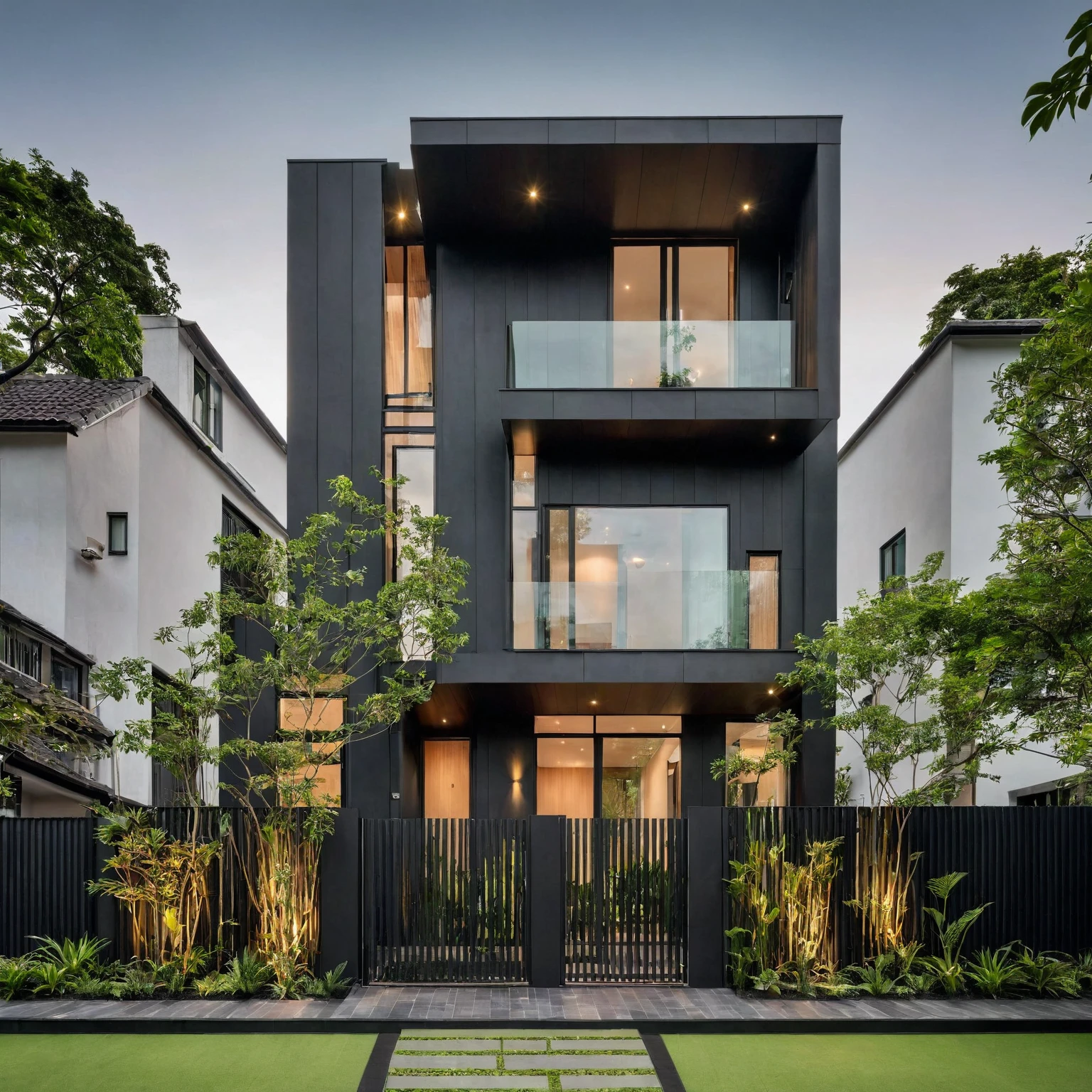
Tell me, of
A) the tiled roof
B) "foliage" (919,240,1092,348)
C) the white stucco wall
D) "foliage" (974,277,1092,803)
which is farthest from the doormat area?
"foliage" (919,240,1092,348)

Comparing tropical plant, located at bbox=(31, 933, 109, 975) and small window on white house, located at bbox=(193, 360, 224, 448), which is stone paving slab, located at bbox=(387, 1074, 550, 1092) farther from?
small window on white house, located at bbox=(193, 360, 224, 448)

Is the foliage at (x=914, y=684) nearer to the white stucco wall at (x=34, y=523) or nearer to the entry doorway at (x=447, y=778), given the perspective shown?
the entry doorway at (x=447, y=778)

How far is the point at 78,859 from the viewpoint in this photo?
9.15 meters

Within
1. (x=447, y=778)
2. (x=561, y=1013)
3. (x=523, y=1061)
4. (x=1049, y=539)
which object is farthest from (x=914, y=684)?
(x=447, y=778)

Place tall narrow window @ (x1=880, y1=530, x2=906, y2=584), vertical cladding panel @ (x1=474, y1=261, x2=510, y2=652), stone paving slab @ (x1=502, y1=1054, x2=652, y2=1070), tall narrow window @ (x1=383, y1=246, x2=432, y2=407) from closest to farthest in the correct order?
stone paving slab @ (x1=502, y1=1054, x2=652, y2=1070)
vertical cladding panel @ (x1=474, y1=261, x2=510, y2=652)
tall narrow window @ (x1=383, y1=246, x2=432, y2=407)
tall narrow window @ (x1=880, y1=530, x2=906, y2=584)

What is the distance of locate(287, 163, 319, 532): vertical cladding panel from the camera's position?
13203 millimetres

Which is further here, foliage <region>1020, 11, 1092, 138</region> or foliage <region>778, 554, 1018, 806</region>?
foliage <region>778, 554, 1018, 806</region>

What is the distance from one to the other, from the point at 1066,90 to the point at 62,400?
48.2ft

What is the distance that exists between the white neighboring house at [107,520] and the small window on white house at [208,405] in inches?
9.9

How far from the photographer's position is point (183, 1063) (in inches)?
275

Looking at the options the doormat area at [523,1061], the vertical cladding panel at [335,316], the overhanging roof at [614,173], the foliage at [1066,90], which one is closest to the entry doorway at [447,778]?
the vertical cladding panel at [335,316]

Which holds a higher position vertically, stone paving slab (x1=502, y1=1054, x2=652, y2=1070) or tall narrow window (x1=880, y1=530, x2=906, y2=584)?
tall narrow window (x1=880, y1=530, x2=906, y2=584)

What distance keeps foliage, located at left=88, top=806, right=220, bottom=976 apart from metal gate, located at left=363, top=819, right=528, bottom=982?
65.5 inches

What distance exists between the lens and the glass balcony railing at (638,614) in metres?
12.6
